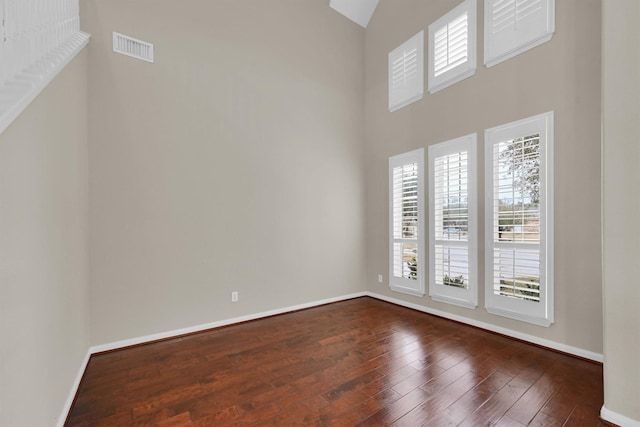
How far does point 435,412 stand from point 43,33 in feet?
10.6

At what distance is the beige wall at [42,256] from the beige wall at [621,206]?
3.03 m

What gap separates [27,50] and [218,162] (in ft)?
6.84

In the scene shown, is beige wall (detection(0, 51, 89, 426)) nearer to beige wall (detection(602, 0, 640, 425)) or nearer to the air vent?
the air vent

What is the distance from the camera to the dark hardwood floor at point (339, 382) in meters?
1.81

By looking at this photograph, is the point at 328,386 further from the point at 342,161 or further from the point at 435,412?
the point at 342,161

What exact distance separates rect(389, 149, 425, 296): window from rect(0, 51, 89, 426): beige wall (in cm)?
367

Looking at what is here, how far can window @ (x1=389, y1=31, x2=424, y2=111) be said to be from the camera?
13.0ft

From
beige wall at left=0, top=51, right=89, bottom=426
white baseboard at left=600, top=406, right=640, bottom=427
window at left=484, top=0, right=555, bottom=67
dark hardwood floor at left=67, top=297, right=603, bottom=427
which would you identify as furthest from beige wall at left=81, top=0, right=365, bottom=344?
white baseboard at left=600, top=406, right=640, bottom=427

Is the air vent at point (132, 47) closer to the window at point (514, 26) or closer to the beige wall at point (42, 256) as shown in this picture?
the beige wall at point (42, 256)

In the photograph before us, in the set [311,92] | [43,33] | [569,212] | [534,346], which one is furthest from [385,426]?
[311,92]

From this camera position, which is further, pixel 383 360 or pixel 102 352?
pixel 102 352

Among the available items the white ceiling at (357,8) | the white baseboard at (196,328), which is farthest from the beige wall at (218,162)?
the white ceiling at (357,8)

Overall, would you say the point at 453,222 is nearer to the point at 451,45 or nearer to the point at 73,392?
the point at 451,45

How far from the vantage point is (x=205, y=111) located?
3328mm
